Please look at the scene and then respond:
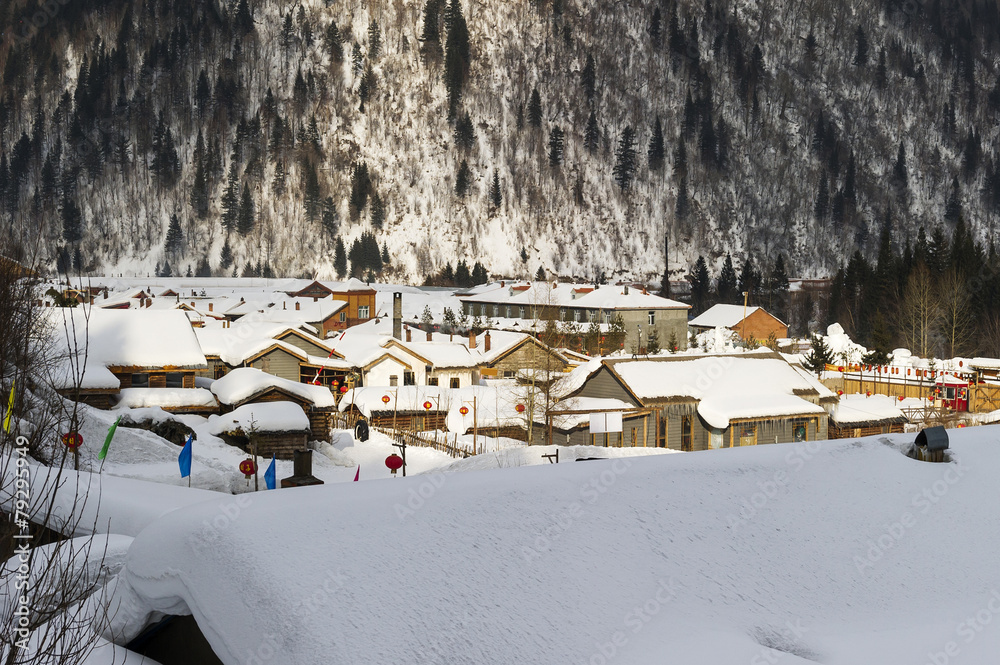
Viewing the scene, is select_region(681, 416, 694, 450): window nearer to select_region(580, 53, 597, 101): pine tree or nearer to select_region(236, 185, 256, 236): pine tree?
select_region(236, 185, 256, 236): pine tree

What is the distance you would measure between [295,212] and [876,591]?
155582 mm

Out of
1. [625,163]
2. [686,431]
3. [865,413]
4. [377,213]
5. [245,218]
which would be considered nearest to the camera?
[686,431]

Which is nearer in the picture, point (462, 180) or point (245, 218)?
point (245, 218)

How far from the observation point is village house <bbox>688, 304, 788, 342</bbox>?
82.4 meters

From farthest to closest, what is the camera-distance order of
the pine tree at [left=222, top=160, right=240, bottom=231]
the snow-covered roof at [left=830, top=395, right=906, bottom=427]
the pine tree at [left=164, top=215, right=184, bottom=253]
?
the pine tree at [left=222, top=160, right=240, bottom=231]
the pine tree at [left=164, top=215, right=184, bottom=253]
the snow-covered roof at [left=830, top=395, right=906, bottom=427]

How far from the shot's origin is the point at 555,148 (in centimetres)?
16250

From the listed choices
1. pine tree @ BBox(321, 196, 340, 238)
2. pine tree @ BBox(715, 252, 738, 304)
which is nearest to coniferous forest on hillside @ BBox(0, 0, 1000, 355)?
pine tree @ BBox(321, 196, 340, 238)

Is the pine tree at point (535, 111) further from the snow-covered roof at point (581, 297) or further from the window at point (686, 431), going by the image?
the window at point (686, 431)

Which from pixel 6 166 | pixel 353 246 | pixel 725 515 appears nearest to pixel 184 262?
pixel 353 246

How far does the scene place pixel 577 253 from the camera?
154750mm

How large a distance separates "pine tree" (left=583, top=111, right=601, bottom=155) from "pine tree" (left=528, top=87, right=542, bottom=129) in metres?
9.50

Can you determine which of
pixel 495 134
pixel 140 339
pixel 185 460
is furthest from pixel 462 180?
pixel 185 460

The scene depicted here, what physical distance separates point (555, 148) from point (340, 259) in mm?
46970

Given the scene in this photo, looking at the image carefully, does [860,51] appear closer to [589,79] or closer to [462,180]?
[589,79]
